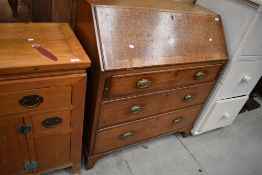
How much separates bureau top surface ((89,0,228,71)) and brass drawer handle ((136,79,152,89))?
0.10 meters

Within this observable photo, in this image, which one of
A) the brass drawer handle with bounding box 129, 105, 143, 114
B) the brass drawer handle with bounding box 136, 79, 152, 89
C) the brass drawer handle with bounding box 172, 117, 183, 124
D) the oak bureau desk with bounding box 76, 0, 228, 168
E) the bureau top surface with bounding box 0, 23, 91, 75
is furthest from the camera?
the brass drawer handle with bounding box 172, 117, 183, 124

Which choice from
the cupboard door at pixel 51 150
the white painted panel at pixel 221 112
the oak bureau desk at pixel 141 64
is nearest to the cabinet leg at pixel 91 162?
the oak bureau desk at pixel 141 64

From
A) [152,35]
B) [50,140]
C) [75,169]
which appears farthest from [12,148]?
[152,35]

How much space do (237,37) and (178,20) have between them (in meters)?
0.45

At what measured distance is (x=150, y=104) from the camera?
4.57ft

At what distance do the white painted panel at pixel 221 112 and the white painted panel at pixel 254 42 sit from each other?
42 cm

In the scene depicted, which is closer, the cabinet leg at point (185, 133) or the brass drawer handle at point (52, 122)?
the brass drawer handle at point (52, 122)

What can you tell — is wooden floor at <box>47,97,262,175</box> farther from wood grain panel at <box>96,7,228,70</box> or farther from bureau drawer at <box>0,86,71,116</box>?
wood grain panel at <box>96,7,228,70</box>

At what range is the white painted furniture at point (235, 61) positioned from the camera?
4.65 ft

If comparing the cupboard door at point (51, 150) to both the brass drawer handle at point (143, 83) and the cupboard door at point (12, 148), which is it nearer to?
the cupboard door at point (12, 148)

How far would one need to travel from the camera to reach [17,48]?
3.11 feet

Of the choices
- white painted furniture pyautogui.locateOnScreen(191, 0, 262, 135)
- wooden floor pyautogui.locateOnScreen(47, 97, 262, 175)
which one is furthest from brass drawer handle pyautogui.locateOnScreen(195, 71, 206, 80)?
wooden floor pyautogui.locateOnScreen(47, 97, 262, 175)

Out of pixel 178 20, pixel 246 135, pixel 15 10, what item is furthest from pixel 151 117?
pixel 246 135

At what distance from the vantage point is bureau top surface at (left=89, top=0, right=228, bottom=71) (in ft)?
3.55
